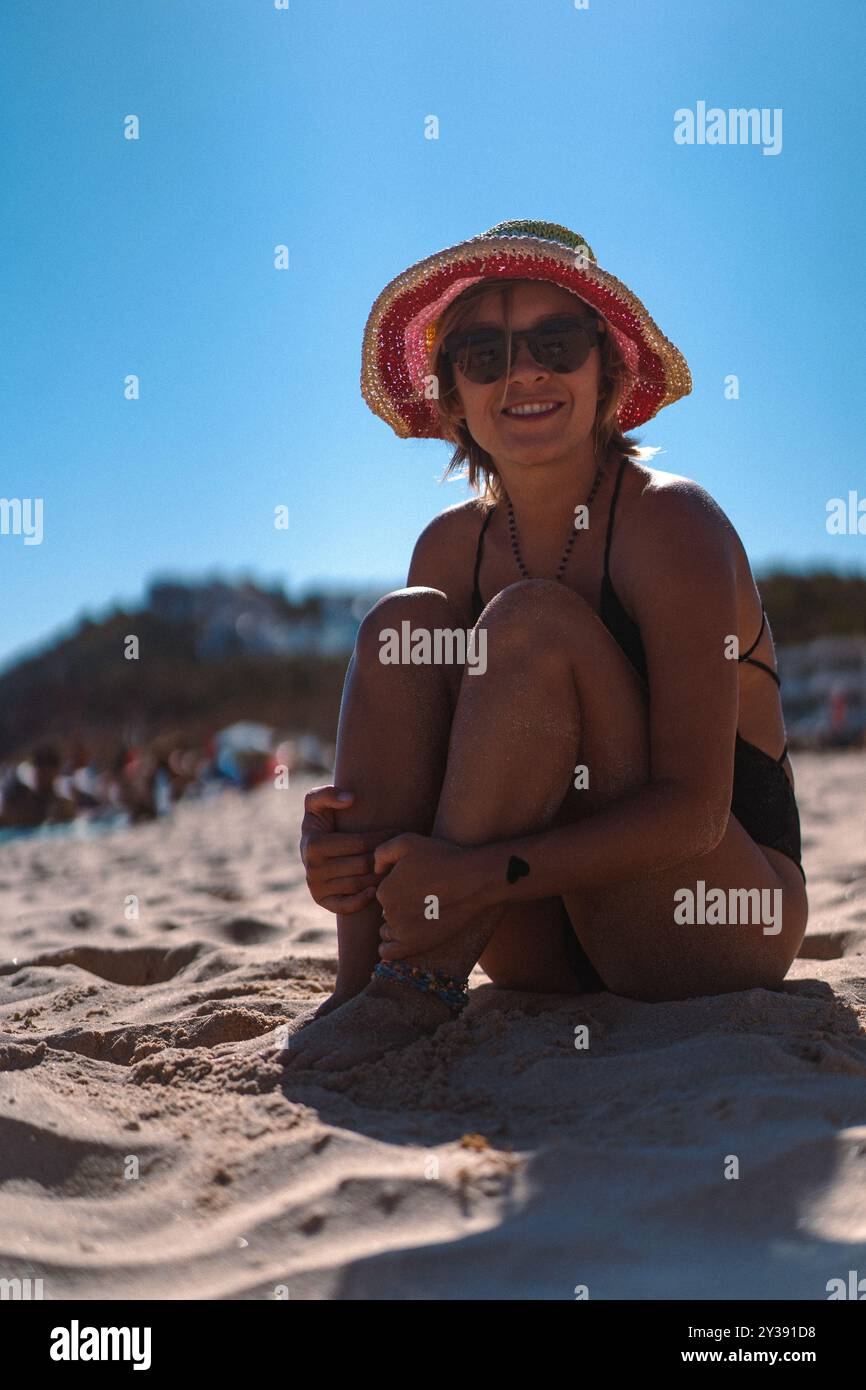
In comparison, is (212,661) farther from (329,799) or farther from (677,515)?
(677,515)

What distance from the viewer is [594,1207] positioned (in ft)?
4.73

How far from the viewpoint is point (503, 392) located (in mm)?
2350

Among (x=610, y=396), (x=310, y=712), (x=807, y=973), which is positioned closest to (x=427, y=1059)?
(x=807, y=973)

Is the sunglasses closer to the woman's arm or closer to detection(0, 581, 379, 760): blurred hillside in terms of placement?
the woman's arm

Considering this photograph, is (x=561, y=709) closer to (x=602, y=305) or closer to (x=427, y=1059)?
(x=427, y=1059)

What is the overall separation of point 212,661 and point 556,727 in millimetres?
36740

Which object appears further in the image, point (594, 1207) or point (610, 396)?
point (610, 396)

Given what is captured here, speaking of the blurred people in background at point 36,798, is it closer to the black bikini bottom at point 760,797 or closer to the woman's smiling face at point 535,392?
the woman's smiling face at point 535,392

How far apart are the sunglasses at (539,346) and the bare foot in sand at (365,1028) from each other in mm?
1244

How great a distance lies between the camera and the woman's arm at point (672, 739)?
1973mm

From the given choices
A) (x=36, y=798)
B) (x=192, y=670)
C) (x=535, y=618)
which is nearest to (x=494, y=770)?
(x=535, y=618)

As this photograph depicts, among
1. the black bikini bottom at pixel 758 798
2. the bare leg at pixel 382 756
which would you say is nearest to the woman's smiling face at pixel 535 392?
the bare leg at pixel 382 756

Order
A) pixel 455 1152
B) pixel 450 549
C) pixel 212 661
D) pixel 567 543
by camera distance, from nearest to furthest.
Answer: pixel 455 1152
pixel 567 543
pixel 450 549
pixel 212 661

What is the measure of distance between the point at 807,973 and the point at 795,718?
2487 centimetres
